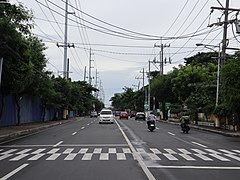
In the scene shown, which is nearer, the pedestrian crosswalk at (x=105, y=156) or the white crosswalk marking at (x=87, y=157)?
the white crosswalk marking at (x=87, y=157)

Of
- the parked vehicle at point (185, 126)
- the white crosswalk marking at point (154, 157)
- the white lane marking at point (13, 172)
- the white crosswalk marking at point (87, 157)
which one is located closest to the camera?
the white lane marking at point (13, 172)

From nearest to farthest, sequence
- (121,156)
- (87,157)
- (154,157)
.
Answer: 1. (87,157)
2. (154,157)
3. (121,156)

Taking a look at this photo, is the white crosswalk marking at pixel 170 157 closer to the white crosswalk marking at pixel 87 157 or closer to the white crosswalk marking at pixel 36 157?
the white crosswalk marking at pixel 87 157

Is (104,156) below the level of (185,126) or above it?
below

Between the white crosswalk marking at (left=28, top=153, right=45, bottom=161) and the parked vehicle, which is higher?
the parked vehicle

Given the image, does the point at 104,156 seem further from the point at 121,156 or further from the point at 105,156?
the point at 121,156

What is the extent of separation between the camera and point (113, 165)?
13180 mm

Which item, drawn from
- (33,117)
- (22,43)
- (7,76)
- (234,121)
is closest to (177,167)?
(22,43)

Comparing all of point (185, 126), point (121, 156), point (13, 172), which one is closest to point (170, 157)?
point (121, 156)

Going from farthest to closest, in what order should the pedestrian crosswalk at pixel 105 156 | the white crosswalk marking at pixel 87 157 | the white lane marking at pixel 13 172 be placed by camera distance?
the pedestrian crosswalk at pixel 105 156 < the white crosswalk marking at pixel 87 157 < the white lane marking at pixel 13 172

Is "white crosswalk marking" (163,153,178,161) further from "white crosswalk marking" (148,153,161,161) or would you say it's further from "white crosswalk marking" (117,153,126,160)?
"white crosswalk marking" (117,153,126,160)

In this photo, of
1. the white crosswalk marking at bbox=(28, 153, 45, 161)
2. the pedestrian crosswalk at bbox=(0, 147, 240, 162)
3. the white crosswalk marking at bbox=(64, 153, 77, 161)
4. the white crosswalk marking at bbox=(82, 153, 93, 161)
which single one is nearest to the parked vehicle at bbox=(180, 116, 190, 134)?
the pedestrian crosswalk at bbox=(0, 147, 240, 162)

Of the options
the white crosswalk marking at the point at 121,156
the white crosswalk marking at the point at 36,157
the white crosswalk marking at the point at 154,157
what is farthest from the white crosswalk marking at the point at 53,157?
the white crosswalk marking at the point at 154,157

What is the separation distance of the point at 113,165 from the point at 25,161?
3.12 meters
